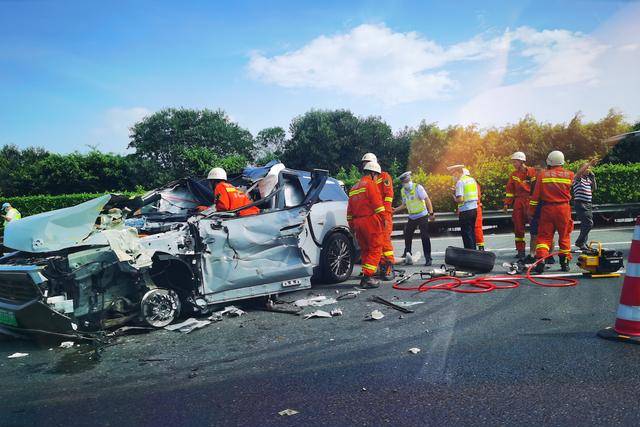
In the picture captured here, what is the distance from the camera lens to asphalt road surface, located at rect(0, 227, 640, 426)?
9.52ft

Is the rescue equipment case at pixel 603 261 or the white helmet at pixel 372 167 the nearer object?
the rescue equipment case at pixel 603 261

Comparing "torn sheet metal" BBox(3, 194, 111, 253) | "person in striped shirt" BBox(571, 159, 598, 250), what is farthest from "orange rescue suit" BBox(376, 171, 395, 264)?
"person in striped shirt" BBox(571, 159, 598, 250)

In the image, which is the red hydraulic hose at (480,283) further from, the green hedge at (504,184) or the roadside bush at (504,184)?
the roadside bush at (504,184)

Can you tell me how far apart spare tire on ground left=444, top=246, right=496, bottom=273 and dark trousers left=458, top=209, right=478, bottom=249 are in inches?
41.6

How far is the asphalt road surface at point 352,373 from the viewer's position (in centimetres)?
290

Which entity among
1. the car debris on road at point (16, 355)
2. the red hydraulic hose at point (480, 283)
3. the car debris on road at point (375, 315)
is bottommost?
the red hydraulic hose at point (480, 283)

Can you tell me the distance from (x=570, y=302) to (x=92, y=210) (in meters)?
5.33

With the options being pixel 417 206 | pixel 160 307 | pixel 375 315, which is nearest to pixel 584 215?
pixel 417 206

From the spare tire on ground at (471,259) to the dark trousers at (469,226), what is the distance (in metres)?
1.06

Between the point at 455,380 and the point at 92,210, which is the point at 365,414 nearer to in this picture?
the point at 455,380

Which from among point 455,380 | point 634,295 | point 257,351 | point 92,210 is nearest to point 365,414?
point 455,380

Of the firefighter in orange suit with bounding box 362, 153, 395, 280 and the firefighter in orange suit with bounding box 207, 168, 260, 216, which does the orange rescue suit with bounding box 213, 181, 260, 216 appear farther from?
the firefighter in orange suit with bounding box 362, 153, 395, 280

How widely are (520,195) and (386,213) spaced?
301cm

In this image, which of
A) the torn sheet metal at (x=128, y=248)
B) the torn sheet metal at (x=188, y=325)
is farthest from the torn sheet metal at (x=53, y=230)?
the torn sheet metal at (x=188, y=325)
